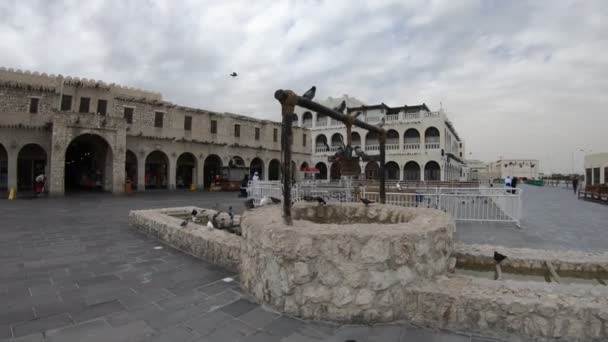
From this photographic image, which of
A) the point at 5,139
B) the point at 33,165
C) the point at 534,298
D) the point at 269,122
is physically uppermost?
the point at 269,122

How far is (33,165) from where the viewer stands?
2267 cm

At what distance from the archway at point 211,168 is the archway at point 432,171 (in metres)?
23.2

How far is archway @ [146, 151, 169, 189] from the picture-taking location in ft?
87.4

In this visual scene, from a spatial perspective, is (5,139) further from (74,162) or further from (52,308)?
(52,308)

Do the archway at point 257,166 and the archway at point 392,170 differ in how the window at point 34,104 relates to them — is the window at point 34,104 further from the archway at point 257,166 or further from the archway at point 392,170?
the archway at point 392,170

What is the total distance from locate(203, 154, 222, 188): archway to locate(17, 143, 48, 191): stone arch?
12.6m

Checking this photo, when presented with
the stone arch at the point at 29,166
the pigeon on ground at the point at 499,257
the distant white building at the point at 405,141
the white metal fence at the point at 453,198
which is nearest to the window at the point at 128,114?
the stone arch at the point at 29,166

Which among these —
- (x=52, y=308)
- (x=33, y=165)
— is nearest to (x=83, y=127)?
(x=33, y=165)

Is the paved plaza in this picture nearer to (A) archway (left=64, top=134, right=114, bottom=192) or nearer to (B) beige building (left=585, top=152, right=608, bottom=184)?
(A) archway (left=64, top=134, right=114, bottom=192)

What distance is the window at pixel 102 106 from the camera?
2148 cm

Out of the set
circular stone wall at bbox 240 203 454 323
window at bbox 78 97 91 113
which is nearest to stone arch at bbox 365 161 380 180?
circular stone wall at bbox 240 203 454 323

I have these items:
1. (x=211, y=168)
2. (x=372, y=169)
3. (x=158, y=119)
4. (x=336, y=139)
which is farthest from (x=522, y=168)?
(x=158, y=119)

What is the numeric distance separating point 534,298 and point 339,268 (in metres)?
1.87

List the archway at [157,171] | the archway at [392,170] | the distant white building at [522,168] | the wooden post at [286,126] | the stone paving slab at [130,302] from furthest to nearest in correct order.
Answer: the distant white building at [522,168], the archway at [392,170], the archway at [157,171], the wooden post at [286,126], the stone paving slab at [130,302]
